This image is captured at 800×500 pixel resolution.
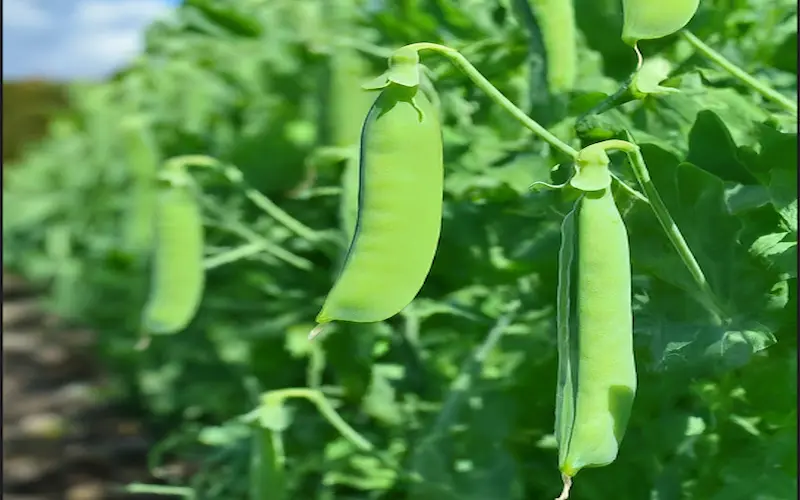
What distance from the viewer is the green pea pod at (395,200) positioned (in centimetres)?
69

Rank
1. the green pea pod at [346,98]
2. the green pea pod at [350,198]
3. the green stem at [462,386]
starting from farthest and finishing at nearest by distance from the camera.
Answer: the green pea pod at [346,98] → the green pea pod at [350,198] → the green stem at [462,386]

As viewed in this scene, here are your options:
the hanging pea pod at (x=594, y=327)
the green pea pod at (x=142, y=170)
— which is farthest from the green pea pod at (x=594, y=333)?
the green pea pod at (x=142, y=170)

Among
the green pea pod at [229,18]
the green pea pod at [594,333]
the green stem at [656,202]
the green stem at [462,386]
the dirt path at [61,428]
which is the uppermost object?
the green pea pod at [229,18]

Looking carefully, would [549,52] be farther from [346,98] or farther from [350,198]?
[346,98]

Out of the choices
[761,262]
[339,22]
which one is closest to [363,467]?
[761,262]

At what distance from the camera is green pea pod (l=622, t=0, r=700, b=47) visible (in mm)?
713

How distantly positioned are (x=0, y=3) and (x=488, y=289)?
757mm

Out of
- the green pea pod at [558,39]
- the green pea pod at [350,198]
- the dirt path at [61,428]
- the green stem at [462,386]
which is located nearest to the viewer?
the green pea pod at [558,39]

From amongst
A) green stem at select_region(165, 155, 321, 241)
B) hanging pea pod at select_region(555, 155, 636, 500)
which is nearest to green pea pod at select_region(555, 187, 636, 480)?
hanging pea pod at select_region(555, 155, 636, 500)

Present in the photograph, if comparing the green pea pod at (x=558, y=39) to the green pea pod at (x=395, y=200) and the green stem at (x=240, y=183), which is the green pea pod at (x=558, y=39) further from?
the green stem at (x=240, y=183)

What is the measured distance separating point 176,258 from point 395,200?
793 millimetres

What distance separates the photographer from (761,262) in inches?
36.3

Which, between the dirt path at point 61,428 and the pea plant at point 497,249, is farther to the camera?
the dirt path at point 61,428

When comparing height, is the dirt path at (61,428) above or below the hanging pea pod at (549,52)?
below
